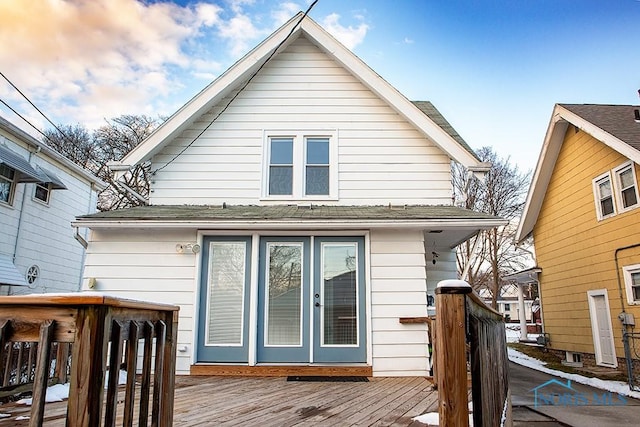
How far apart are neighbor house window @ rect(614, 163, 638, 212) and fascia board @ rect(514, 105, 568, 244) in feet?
6.84

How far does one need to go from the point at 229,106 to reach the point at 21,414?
5296 mm

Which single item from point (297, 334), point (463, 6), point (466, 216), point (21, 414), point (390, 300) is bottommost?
point (21, 414)

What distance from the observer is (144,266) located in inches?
236

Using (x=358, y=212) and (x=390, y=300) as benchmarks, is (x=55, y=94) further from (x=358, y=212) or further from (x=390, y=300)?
(x=390, y=300)

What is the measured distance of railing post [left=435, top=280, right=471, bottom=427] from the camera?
160cm

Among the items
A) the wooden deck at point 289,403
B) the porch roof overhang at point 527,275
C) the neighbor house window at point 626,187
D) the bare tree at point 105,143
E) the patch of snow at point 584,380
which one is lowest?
the patch of snow at point 584,380

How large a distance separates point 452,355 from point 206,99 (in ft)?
20.7

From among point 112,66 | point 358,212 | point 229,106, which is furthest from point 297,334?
point 112,66

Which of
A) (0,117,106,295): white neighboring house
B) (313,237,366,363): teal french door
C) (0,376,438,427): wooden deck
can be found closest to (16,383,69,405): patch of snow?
(0,376,438,427): wooden deck

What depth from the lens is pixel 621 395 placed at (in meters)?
6.47

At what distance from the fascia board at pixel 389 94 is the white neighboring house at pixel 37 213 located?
20.6 ft

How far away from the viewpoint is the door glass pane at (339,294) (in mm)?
5824

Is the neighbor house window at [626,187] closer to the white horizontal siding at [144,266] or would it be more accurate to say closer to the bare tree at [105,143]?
the white horizontal siding at [144,266]

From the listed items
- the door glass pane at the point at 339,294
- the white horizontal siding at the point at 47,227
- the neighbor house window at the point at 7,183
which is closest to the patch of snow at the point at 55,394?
the door glass pane at the point at 339,294
